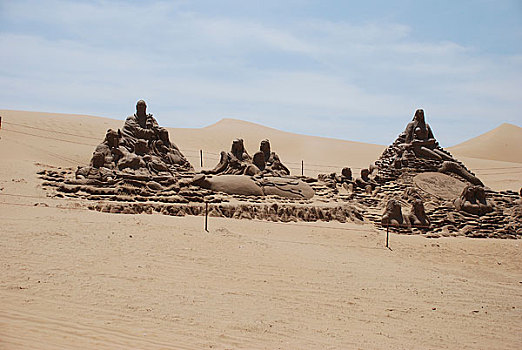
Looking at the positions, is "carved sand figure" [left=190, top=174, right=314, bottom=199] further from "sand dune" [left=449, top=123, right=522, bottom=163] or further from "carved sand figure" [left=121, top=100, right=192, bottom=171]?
"sand dune" [left=449, top=123, right=522, bottom=163]

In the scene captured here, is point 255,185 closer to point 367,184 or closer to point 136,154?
point 136,154

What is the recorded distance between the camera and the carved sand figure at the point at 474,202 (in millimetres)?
17375

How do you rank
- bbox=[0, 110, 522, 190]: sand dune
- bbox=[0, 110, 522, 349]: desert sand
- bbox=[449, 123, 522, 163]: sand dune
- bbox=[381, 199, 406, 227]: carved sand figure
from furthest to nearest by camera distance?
bbox=[449, 123, 522, 163]: sand dune
bbox=[0, 110, 522, 190]: sand dune
bbox=[381, 199, 406, 227]: carved sand figure
bbox=[0, 110, 522, 349]: desert sand

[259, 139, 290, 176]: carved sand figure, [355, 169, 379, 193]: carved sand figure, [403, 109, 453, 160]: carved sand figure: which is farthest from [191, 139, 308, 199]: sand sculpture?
[403, 109, 453, 160]: carved sand figure

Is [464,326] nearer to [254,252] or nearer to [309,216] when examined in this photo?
[254,252]

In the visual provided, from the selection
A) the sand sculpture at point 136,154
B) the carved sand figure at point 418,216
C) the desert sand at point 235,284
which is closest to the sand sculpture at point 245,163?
the sand sculpture at point 136,154

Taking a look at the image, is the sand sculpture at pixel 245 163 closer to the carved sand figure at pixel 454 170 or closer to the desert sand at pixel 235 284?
the desert sand at pixel 235 284

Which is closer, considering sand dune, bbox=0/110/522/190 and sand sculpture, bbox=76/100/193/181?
sand sculpture, bbox=76/100/193/181

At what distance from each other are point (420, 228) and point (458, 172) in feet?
16.9

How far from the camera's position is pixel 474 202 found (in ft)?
57.8

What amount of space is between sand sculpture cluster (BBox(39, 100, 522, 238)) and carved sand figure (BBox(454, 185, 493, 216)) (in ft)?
0.11

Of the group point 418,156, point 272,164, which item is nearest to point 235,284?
point 272,164

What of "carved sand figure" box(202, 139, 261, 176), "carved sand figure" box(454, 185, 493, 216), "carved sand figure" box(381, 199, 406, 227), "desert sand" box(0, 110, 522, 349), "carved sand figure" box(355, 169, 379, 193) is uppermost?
"carved sand figure" box(202, 139, 261, 176)

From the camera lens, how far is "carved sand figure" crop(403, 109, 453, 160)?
20719 mm
